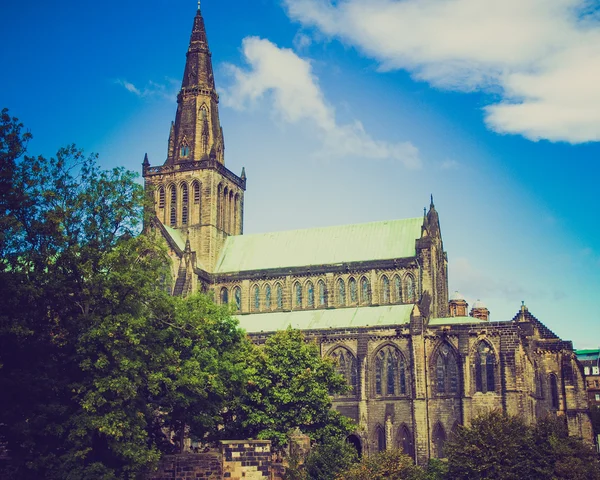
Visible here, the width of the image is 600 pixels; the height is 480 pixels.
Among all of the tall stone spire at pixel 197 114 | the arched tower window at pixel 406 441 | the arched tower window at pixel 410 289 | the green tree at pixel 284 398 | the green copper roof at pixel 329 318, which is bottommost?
the arched tower window at pixel 406 441

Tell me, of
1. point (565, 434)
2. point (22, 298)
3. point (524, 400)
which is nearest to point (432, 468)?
point (565, 434)

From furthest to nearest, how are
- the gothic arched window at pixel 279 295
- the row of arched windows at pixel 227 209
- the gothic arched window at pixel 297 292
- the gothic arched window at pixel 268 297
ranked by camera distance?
the row of arched windows at pixel 227 209 < the gothic arched window at pixel 268 297 < the gothic arched window at pixel 279 295 < the gothic arched window at pixel 297 292

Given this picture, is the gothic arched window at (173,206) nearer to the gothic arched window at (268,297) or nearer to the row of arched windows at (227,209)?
the row of arched windows at (227,209)

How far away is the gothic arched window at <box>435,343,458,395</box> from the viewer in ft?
231

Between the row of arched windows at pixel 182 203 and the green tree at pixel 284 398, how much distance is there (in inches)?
1149

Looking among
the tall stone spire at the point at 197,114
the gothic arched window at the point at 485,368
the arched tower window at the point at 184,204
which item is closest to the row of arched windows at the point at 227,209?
the arched tower window at the point at 184,204

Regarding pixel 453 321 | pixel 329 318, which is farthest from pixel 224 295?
pixel 453 321

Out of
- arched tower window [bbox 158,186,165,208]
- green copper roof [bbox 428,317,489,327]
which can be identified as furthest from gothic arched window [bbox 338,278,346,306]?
arched tower window [bbox 158,186,165,208]

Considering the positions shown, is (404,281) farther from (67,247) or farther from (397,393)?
(67,247)

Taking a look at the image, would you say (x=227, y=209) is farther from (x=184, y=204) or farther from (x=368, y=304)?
(x=368, y=304)

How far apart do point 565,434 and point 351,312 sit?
29330 mm

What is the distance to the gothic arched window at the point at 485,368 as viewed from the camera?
69.4 meters

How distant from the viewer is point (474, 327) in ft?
233

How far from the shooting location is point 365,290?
259 ft
